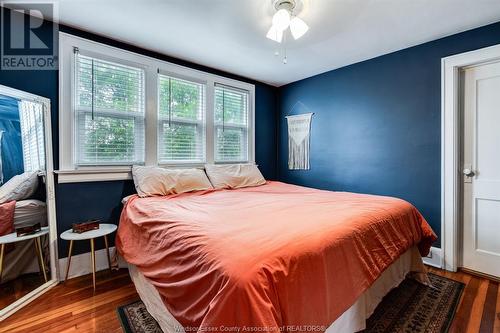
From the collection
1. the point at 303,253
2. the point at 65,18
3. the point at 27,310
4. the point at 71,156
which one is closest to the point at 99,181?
the point at 71,156

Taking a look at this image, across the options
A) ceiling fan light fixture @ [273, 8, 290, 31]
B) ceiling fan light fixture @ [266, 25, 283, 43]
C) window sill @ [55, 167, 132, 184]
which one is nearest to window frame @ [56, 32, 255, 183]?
window sill @ [55, 167, 132, 184]

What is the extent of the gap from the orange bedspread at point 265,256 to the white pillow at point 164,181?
45 cm

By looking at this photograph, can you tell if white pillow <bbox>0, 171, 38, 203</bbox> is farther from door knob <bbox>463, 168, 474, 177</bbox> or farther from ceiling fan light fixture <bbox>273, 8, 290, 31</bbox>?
door knob <bbox>463, 168, 474, 177</bbox>

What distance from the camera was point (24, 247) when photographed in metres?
2.03

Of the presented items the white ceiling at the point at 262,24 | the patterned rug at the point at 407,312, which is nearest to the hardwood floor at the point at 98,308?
the patterned rug at the point at 407,312

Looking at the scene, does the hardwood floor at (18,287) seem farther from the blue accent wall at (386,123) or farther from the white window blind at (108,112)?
the blue accent wall at (386,123)

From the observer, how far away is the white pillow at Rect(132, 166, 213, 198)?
7.96 ft

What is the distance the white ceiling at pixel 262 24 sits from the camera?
1956 millimetres

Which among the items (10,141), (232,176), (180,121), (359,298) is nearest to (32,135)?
(10,141)

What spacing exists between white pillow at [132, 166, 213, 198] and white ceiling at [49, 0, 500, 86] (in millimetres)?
1354

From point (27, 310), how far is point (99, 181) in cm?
112

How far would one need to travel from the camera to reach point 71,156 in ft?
7.64

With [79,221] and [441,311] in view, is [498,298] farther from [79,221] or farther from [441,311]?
[79,221]

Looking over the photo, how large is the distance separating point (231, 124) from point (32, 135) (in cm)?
219
